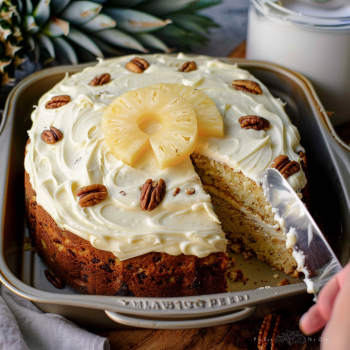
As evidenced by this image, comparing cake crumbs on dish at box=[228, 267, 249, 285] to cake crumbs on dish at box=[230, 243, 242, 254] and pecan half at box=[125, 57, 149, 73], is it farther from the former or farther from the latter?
pecan half at box=[125, 57, 149, 73]

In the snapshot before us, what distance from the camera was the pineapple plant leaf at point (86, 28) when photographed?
3.23 meters

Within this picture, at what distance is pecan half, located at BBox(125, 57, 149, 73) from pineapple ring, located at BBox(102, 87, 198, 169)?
499 millimetres

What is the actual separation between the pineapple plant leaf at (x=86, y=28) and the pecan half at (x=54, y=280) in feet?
5.52

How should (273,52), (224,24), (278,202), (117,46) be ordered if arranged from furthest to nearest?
1. (224,24)
2. (117,46)
3. (273,52)
4. (278,202)

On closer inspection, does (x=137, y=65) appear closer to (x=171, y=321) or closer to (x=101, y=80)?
(x=101, y=80)

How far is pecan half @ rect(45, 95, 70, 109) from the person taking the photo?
2.79 m

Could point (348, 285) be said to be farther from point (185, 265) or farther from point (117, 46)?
point (117, 46)

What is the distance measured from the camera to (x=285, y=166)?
243cm

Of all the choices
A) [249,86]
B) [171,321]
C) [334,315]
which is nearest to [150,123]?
[249,86]

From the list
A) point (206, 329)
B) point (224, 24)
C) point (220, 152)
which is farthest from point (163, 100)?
point (224, 24)

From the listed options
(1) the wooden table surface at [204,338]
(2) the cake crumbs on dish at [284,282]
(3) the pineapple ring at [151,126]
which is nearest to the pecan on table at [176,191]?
(3) the pineapple ring at [151,126]

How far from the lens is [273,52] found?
3.37 metres

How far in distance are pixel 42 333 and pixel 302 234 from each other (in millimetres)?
1433

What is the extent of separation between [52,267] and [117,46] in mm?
2136
